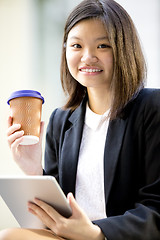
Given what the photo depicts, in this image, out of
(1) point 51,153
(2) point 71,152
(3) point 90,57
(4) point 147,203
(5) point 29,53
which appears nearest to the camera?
(4) point 147,203

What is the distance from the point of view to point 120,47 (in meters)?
1.41

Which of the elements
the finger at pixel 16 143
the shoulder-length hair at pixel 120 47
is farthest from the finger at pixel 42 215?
the shoulder-length hair at pixel 120 47

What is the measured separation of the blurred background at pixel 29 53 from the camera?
8.66 ft

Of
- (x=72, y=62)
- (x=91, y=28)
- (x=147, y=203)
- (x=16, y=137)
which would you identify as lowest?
(x=147, y=203)

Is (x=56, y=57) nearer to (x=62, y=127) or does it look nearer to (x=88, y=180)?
(x=62, y=127)

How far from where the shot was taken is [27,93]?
1.40m

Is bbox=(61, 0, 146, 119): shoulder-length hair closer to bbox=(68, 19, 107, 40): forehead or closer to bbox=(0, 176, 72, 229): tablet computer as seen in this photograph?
bbox=(68, 19, 107, 40): forehead

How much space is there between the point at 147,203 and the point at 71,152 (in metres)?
0.41

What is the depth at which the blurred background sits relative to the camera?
264 centimetres

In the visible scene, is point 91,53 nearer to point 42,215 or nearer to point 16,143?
point 16,143

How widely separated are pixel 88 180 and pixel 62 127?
30cm

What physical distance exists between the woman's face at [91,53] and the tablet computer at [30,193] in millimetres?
519

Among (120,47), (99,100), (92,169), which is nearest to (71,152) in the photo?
(92,169)

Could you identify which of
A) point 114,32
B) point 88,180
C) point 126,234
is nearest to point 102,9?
point 114,32
